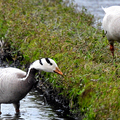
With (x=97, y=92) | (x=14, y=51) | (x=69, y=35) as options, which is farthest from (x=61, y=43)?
(x=97, y=92)

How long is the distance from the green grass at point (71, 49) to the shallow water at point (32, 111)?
0.42m

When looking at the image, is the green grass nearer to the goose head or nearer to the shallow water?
the shallow water

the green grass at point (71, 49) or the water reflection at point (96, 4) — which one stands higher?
the water reflection at point (96, 4)

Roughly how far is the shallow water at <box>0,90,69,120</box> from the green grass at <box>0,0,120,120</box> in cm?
42

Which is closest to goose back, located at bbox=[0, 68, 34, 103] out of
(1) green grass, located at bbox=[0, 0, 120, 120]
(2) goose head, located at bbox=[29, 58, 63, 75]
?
(2) goose head, located at bbox=[29, 58, 63, 75]

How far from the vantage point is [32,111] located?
6668 mm

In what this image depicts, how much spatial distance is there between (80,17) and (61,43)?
278cm

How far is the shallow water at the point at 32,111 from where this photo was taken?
21.0 feet

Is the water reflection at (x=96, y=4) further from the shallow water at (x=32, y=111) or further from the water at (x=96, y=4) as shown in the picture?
the shallow water at (x=32, y=111)

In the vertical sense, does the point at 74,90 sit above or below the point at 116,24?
below

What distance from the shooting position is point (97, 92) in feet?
19.1

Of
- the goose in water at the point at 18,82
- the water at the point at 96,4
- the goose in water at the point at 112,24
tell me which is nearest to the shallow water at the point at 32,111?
the goose in water at the point at 18,82

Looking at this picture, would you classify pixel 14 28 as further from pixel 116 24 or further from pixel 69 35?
pixel 116 24

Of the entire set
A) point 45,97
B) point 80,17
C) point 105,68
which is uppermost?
point 80,17
